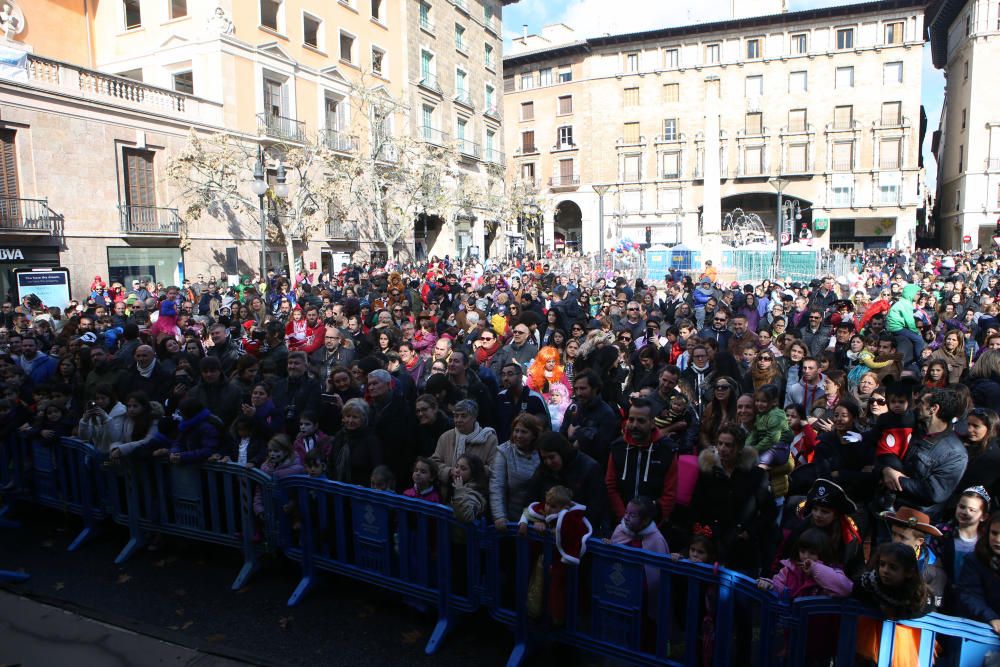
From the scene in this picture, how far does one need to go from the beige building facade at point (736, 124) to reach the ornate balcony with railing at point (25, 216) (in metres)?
33.9

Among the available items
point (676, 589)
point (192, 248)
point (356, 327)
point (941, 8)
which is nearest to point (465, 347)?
point (356, 327)

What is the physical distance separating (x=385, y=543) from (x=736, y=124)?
1921 inches

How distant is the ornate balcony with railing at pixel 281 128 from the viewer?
87.1 ft

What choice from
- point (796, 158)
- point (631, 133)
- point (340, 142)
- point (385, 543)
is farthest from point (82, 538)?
point (631, 133)

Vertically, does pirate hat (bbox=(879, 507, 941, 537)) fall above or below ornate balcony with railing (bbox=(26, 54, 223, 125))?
below

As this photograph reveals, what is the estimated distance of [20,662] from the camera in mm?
4305

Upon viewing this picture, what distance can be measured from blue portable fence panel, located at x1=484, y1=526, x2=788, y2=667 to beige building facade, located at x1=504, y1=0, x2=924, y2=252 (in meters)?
39.5

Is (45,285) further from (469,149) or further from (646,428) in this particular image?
(469,149)

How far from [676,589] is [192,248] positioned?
24167mm

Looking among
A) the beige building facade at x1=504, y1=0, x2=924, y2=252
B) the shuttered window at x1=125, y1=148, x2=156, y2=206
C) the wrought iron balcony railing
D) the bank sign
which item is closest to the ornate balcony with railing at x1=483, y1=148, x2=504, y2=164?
the wrought iron balcony railing

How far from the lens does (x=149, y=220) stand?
73.3 feet

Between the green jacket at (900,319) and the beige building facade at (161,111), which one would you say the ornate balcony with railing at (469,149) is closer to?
the beige building facade at (161,111)

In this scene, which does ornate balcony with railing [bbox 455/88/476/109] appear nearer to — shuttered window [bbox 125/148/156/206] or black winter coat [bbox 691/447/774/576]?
shuttered window [bbox 125/148/156/206]

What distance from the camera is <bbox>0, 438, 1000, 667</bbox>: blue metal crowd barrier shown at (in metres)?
3.25
